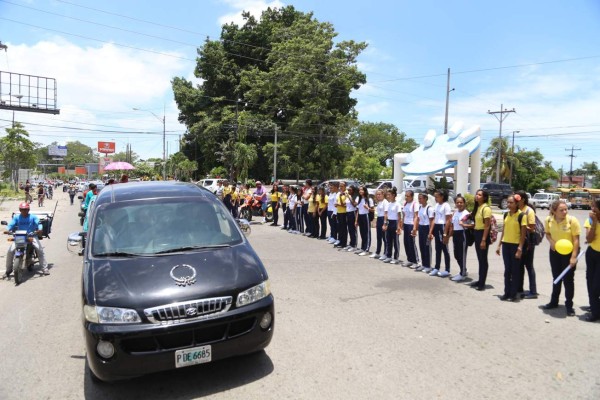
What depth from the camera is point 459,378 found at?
4004 mm

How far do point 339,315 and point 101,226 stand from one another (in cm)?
320

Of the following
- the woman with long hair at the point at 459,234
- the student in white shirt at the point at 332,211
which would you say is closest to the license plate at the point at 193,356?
the woman with long hair at the point at 459,234

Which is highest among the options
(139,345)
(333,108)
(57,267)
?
(333,108)

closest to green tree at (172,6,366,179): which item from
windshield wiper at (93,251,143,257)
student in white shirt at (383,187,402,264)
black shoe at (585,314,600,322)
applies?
student in white shirt at (383,187,402,264)

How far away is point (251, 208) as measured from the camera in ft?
60.1

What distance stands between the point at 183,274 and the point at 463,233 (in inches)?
231

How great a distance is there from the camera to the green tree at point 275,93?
143ft

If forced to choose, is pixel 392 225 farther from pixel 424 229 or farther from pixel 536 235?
pixel 536 235

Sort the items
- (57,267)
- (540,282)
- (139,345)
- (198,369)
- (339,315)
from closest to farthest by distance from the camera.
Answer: (139,345), (198,369), (339,315), (540,282), (57,267)

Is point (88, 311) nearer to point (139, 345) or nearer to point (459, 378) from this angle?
point (139, 345)

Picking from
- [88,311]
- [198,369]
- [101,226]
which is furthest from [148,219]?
Result: [198,369]

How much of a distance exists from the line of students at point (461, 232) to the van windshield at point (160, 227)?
4.49m

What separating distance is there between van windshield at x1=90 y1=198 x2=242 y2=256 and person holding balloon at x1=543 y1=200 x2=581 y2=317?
4.56 meters

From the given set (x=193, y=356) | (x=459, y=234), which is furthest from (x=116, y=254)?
(x=459, y=234)
